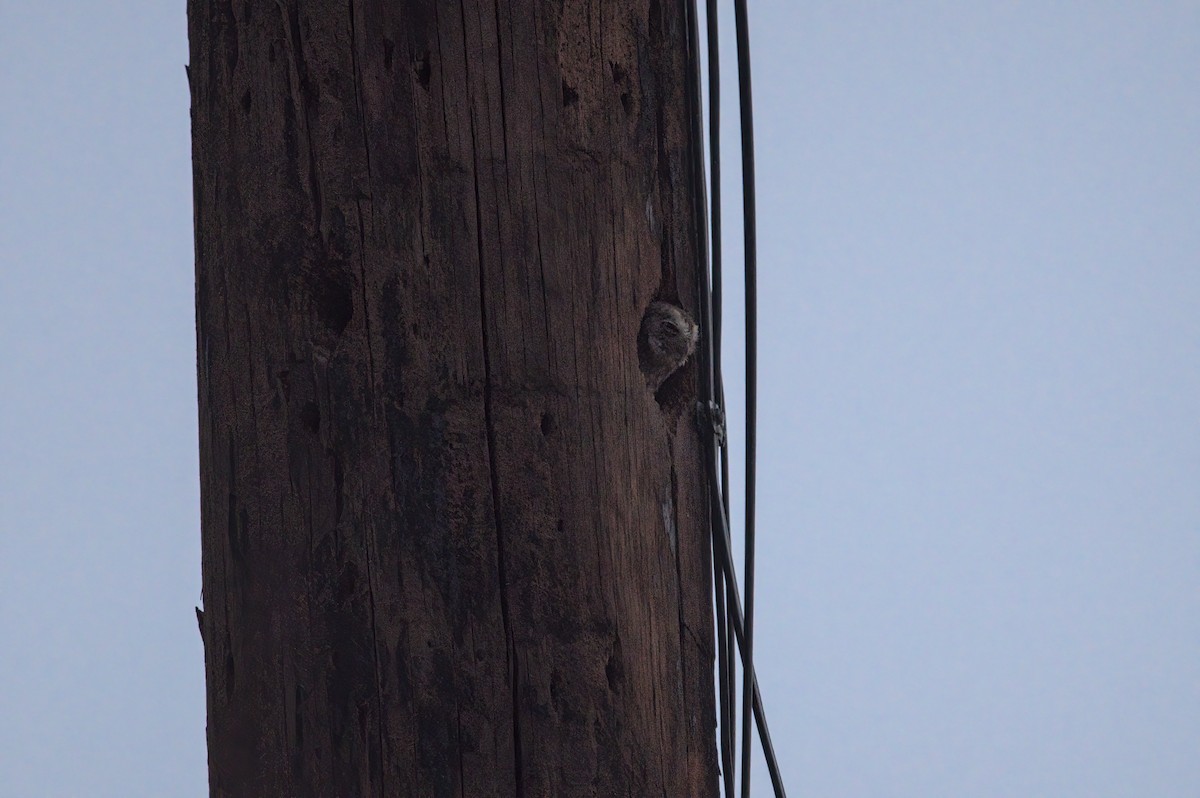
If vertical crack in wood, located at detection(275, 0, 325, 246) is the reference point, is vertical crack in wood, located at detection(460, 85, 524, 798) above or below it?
below

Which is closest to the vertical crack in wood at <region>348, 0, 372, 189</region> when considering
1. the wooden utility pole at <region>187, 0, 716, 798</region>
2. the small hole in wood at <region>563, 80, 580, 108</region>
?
the wooden utility pole at <region>187, 0, 716, 798</region>

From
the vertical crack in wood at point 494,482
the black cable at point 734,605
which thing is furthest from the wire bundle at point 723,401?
the vertical crack in wood at point 494,482

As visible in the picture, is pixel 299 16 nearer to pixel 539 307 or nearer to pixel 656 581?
pixel 539 307

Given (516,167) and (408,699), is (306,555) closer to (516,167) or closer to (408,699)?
(408,699)

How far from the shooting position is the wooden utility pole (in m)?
0.57

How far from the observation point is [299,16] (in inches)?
23.3

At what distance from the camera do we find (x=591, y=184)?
60cm

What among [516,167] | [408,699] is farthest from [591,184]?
[408,699]

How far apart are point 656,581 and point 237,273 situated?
313 millimetres

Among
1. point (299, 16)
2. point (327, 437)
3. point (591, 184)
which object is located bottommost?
point (327, 437)

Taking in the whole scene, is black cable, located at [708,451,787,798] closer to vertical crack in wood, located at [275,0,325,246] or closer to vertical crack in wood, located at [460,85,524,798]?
vertical crack in wood, located at [460,85,524,798]

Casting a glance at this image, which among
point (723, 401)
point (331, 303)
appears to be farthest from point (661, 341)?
point (331, 303)

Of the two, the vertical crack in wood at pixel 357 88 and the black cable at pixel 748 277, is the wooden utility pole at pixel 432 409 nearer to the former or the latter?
the vertical crack in wood at pixel 357 88

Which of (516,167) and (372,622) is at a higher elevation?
(516,167)
